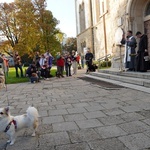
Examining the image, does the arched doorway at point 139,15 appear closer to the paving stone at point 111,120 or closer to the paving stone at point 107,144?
the paving stone at point 111,120

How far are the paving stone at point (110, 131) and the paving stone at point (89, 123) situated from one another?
0.76 ft

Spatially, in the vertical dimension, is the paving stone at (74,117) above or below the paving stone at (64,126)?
above

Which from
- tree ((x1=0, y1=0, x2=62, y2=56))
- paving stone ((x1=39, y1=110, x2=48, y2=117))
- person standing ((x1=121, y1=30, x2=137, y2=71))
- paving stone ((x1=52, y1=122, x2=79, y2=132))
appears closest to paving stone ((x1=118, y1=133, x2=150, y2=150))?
paving stone ((x1=52, y1=122, x2=79, y2=132))

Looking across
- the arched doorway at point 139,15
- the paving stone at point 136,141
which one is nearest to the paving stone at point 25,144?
the paving stone at point 136,141

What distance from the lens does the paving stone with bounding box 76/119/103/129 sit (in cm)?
435

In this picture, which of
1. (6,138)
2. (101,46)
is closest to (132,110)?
(6,138)

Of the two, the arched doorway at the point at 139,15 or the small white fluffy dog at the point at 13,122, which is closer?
the small white fluffy dog at the point at 13,122

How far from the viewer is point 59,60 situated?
15.6 metres

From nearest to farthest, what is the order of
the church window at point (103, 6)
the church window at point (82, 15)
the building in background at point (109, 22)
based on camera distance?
the building in background at point (109, 22)
the church window at point (103, 6)
the church window at point (82, 15)

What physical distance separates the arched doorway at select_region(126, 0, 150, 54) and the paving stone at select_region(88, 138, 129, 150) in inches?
420

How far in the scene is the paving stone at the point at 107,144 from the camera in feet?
10.7

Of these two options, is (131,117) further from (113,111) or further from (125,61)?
(125,61)

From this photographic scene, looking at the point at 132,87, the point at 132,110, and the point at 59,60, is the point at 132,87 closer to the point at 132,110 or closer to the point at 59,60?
the point at 132,110

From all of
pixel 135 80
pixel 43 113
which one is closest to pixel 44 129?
pixel 43 113
